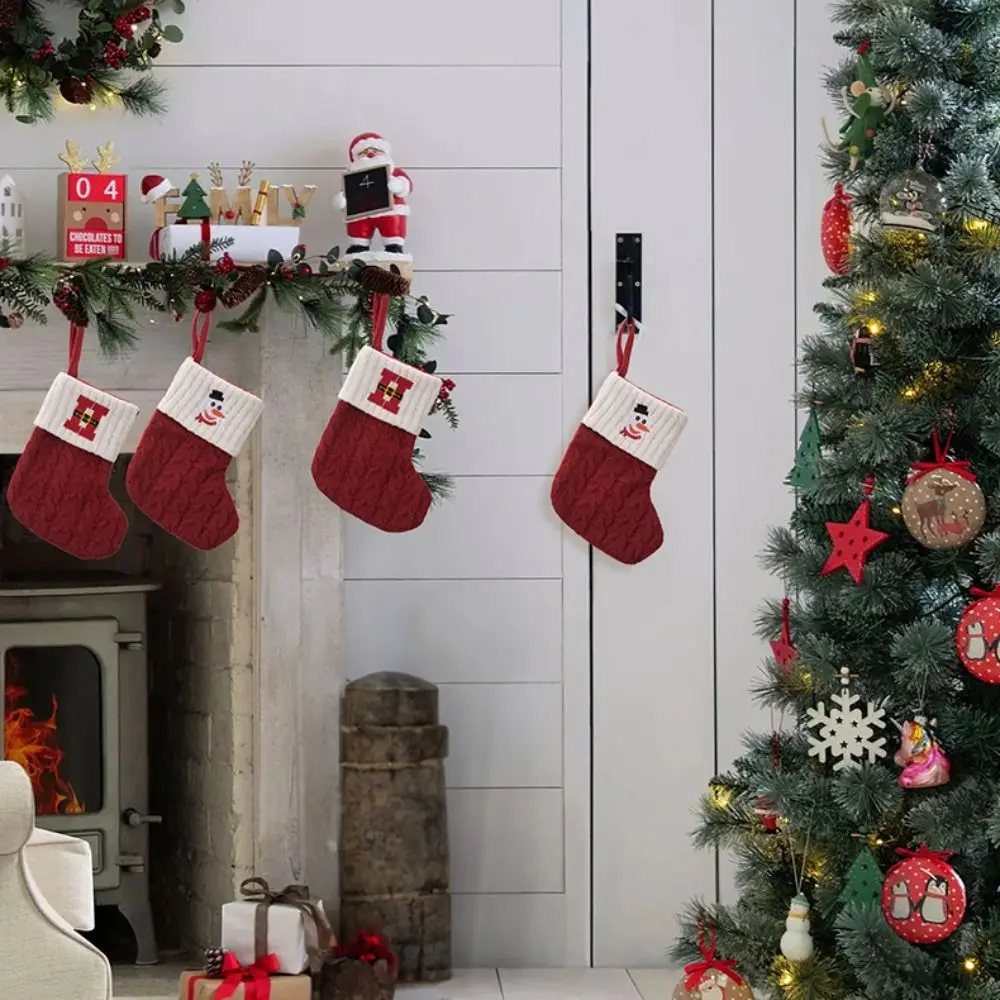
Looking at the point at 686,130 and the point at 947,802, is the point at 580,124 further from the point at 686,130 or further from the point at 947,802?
the point at 947,802

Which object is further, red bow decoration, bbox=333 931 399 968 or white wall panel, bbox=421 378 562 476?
white wall panel, bbox=421 378 562 476

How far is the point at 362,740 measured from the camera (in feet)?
9.87

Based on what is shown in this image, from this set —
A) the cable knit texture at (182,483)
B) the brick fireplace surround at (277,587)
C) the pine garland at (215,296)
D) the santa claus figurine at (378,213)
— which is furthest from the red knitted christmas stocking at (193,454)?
the santa claus figurine at (378,213)

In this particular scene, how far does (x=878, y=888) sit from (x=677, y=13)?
1875 mm

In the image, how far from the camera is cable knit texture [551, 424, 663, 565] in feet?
8.87

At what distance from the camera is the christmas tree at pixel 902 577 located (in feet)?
6.86

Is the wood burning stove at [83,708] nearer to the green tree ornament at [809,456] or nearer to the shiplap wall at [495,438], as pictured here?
the shiplap wall at [495,438]

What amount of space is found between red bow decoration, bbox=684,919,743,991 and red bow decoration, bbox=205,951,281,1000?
773 mm

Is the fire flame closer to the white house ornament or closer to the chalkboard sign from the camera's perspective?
the chalkboard sign

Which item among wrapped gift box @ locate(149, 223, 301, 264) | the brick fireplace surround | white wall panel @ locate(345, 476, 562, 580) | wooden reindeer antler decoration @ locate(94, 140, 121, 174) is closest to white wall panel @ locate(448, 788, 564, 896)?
the brick fireplace surround

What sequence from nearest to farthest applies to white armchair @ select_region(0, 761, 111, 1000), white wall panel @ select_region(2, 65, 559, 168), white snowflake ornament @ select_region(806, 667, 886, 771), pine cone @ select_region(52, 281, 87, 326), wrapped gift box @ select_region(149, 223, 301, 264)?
white armchair @ select_region(0, 761, 111, 1000)
white snowflake ornament @ select_region(806, 667, 886, 771)
pine cone @ select_region(52, 281, 87, 326)
wrapped gift box @ select_region(149, 223, 301, 264)
white wall panel @ select_region(2, 65, 559, 168)

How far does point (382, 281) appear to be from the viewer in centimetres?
284

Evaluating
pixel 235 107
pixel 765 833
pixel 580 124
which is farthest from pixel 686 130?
pixel 765 833

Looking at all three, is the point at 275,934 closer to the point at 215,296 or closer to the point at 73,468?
the point at 73,468
